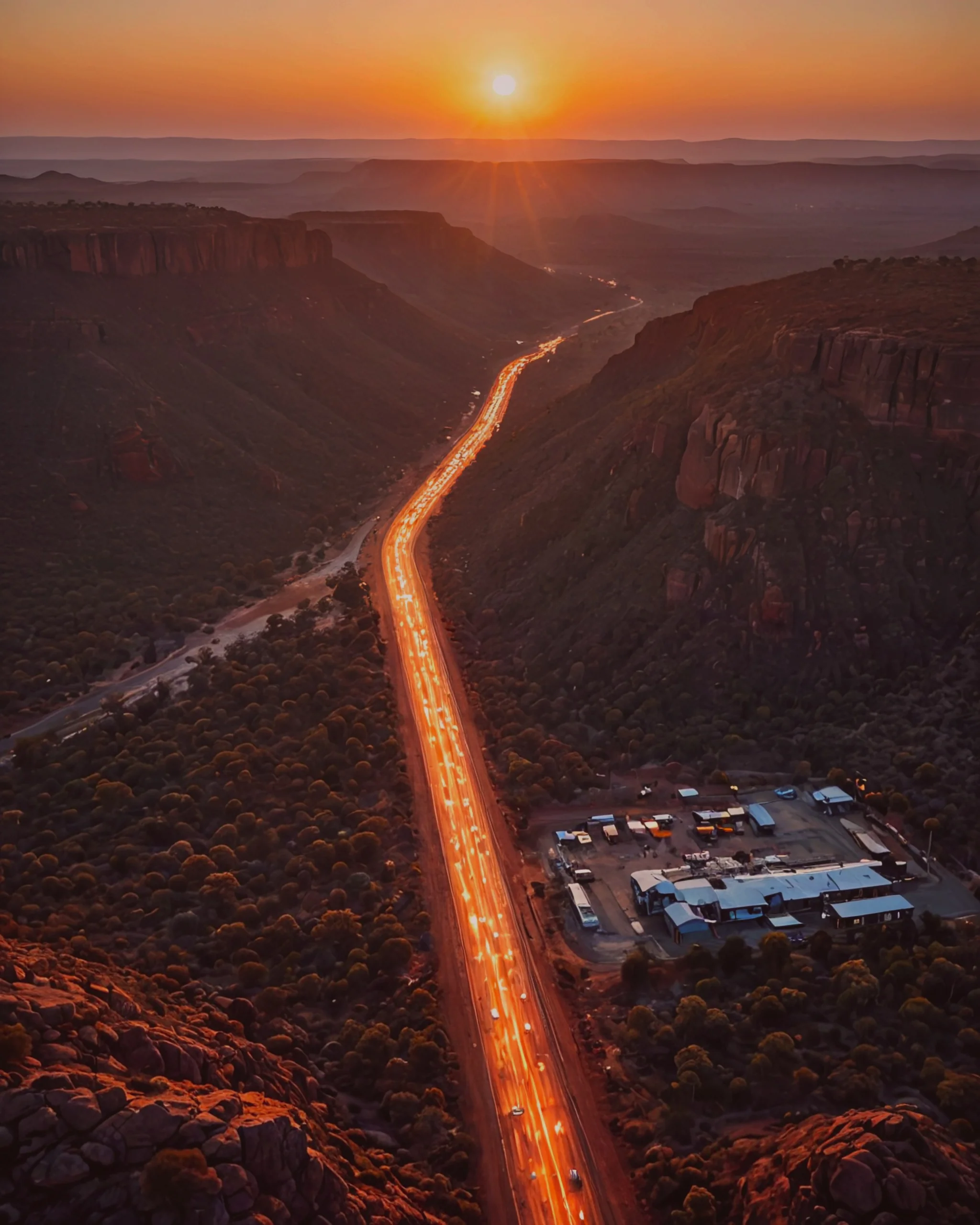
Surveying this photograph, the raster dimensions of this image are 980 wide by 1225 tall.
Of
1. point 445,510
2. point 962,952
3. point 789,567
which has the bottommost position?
point 962,952

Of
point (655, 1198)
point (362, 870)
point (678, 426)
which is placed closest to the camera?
point (655, 1198)

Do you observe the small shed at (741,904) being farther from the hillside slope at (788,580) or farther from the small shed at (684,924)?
the hillside slope at (788,580)

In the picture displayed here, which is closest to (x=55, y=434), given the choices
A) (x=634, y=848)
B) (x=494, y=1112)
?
(x=634, y=848)

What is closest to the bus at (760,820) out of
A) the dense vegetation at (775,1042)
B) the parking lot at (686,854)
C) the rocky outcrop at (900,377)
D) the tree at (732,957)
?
the parking lot at (686,854)

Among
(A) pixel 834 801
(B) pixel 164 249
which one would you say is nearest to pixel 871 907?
(A) pixel 834 801

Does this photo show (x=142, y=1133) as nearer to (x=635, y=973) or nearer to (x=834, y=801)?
(x=635, y=973)

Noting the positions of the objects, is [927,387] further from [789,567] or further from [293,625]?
[293,625]
